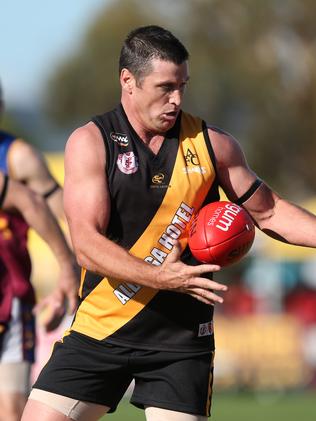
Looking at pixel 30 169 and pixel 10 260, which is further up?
pixel 30 169

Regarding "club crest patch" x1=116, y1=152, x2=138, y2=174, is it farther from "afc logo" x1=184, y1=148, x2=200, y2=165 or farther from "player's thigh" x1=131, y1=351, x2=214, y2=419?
"player's thigh" x1=131, y1=351, x2=214, y2=419

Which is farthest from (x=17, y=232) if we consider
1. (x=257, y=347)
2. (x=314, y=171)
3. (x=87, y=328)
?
(x=314, y=171)

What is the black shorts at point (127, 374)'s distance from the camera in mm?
5926

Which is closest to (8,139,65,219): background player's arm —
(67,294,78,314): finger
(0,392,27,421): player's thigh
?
(67,294,78,314): finger

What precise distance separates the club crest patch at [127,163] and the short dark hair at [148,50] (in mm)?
382

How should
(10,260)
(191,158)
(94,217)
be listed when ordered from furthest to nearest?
(10,260) → (191,158) → (94,217)

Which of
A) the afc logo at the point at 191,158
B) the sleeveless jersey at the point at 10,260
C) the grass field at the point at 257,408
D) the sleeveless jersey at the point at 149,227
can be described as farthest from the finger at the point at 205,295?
the grass field at the point at 257,408

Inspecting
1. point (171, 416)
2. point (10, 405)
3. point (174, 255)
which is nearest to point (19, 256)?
point (10, 405)

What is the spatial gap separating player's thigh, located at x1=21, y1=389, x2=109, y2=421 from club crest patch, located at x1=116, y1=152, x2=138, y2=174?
45.1 inches

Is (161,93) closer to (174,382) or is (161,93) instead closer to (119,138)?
(119,138)

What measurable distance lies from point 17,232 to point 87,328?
1766 millimetres

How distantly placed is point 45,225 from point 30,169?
1.77 ft

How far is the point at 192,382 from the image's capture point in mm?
5965

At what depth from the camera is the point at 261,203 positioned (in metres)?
6.40
